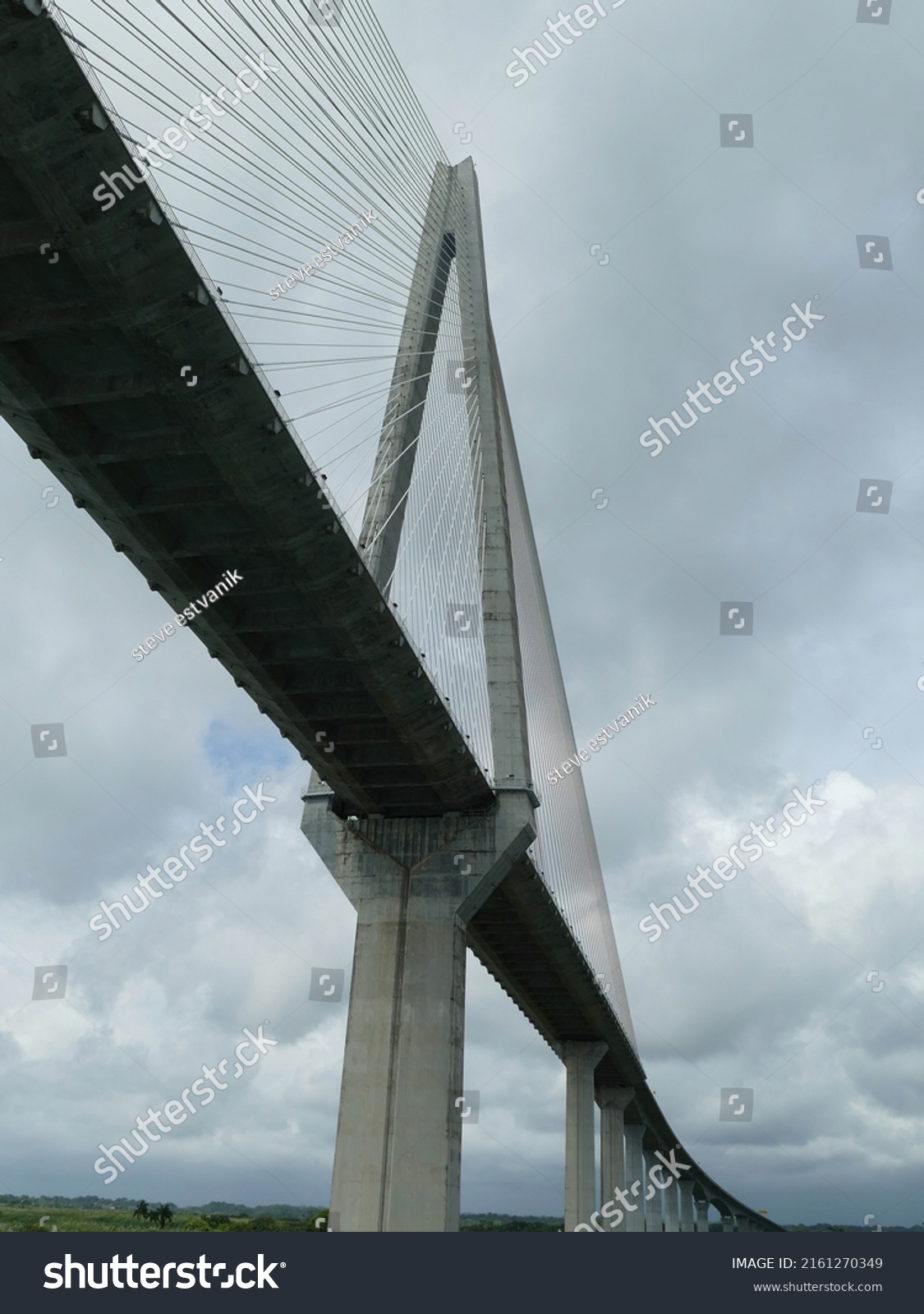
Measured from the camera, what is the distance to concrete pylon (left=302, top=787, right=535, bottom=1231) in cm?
2584

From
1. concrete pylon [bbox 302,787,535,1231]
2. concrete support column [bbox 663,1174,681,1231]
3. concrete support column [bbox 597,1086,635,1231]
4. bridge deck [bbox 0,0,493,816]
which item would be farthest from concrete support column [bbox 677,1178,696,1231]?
bridge deck [bbox 0,0,493,816]

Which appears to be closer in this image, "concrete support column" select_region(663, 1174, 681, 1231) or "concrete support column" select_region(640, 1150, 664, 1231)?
"concrete support column" select_region(640, 1150, 664, 1231)

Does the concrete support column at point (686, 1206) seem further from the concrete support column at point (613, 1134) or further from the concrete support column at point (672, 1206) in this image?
the concrete support column at point (613, 1134)

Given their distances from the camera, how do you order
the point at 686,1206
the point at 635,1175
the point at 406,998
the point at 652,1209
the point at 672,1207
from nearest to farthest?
the point at 406,998, the point at 635,1175, the point at 652,1209, the point at 672,1207, the point at 686,1206

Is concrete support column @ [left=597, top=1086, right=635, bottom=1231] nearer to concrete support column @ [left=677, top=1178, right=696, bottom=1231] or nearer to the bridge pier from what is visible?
the bridge pier

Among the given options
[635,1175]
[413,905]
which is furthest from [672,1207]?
[413,905]

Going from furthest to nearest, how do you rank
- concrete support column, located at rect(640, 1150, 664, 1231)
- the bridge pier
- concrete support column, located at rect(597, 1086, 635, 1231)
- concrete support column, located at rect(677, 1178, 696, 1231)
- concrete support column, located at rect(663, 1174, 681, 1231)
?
concrete support column, located at rect(677, 1178, 696, 1231)
the bridge pier
concrete support column, located at rect(663, 1174, 681, 1231)
concrete support column, located at rect(640, 1150, 664, 1231)
concrete support column, located at rect(597, 1086, 635, 1231)

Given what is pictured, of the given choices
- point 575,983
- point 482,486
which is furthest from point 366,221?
point 575,983

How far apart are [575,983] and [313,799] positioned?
21.4m

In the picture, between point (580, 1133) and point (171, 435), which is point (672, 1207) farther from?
point (171, 435)

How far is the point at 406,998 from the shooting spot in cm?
2762

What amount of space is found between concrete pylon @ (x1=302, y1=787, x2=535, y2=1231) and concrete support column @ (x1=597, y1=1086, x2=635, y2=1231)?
46.9 meters

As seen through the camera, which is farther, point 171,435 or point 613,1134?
point 613,1134

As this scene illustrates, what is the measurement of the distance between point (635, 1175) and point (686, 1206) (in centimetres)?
4295
